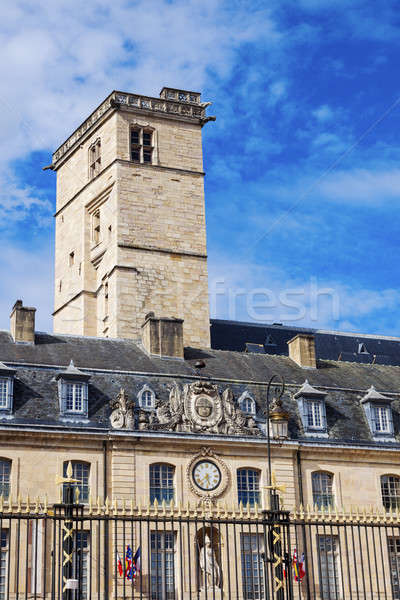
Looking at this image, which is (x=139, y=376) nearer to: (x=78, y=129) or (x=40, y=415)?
(x=40, y=415)

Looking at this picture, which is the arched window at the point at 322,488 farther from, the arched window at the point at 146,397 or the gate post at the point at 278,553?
the gate post at the point at 278,553

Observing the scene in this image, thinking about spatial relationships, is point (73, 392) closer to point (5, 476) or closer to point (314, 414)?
point (5, 476)

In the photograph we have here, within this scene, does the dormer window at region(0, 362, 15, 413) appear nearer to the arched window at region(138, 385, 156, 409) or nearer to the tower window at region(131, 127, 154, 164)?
the arched window at region(138, 385, 156, 409)

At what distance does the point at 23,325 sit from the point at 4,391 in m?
4.32

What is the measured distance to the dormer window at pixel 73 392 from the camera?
31359 millimetres

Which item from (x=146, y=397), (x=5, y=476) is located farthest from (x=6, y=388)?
(x=146, y=397)

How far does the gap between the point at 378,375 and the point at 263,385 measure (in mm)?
6731

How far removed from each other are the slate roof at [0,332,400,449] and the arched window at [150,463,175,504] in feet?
7.52

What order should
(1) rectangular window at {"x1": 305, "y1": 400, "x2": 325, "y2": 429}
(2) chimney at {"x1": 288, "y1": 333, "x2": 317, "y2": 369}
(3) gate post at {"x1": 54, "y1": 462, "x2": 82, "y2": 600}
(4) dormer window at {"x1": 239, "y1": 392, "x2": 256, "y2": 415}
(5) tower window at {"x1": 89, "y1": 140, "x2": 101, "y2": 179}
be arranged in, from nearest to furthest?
(3) gate post at {"x1": 54, "y1": 462, "x2": 82, "y2": 600}
(4) dormer window at {"x1": 239, "y1": 392, "x2": 256, "y2": 415}
(1) rectangular window at {"x1": 305, "y1": 400, "x2": 325, "y2": 429}
(2) chimney at {"x1": 288, "y1": 333, "x2": 317, "y2": 369}
(5) tower window at {"x1": 89, "y1": 140, "x2": 101, "y2": 179}

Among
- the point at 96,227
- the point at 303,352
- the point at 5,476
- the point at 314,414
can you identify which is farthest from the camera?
the point at 96,227

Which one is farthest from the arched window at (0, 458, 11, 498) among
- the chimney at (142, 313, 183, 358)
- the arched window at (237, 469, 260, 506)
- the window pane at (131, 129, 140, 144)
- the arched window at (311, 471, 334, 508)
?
the window pane at (131, 129, 140, 144)

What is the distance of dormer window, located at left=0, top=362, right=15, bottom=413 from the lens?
3059 centimetres

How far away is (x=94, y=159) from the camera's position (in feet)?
166

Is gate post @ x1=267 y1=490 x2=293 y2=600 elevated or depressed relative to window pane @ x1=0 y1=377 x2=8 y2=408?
depressed
